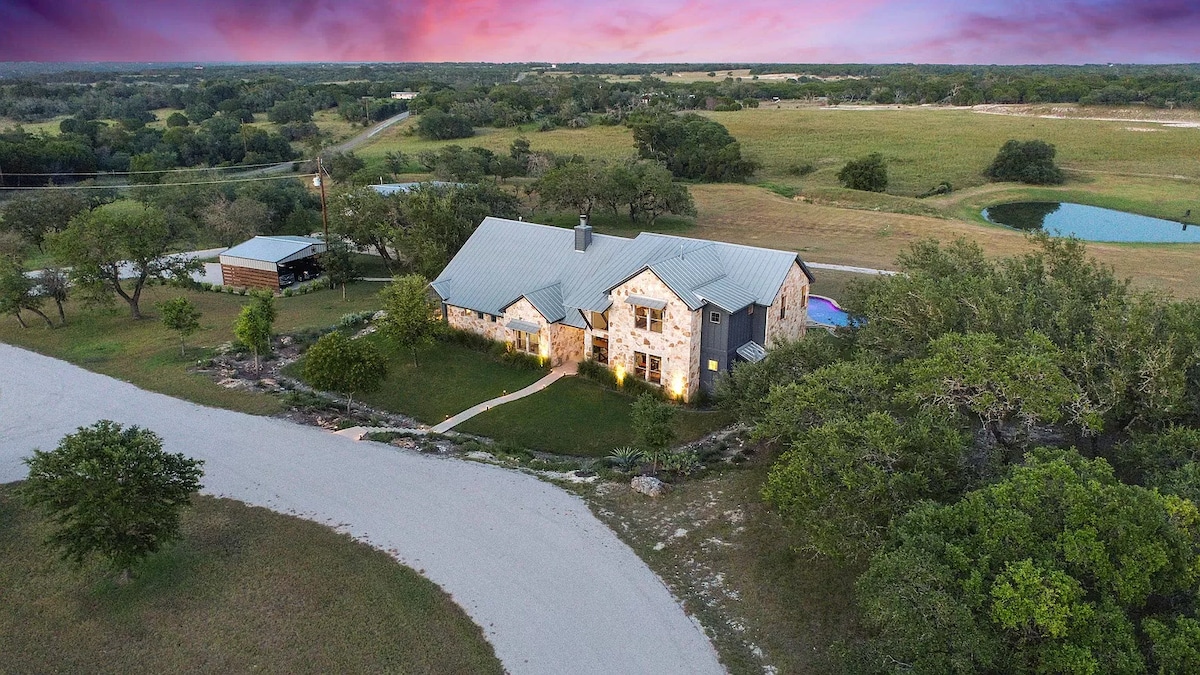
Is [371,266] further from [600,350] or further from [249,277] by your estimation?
[600,350]

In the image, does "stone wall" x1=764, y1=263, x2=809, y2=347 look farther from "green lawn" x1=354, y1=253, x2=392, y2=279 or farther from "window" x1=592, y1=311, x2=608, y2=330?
"green lawn" x1=354, y1=253, x2=392, y2=279

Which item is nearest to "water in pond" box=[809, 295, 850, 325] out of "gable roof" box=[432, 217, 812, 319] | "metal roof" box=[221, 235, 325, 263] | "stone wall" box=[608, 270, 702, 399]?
"gable roof" box=[432, 217, 812, 319]

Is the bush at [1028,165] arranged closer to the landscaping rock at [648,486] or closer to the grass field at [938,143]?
the grass field at [938,143]

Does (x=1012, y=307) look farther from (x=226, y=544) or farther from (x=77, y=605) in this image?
(x=77, y=605)

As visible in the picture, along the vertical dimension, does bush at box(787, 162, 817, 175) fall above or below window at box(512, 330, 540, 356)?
above

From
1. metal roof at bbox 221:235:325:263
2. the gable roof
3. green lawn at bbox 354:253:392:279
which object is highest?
the gable roof

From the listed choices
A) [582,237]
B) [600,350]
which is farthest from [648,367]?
[582,237]
